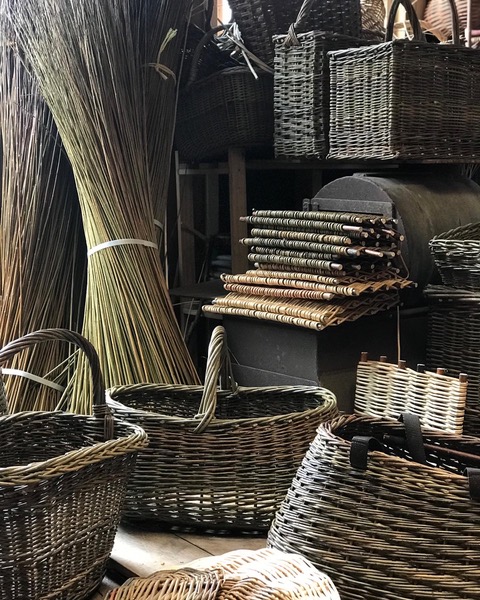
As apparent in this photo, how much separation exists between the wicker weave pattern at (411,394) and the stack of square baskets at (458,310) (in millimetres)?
97

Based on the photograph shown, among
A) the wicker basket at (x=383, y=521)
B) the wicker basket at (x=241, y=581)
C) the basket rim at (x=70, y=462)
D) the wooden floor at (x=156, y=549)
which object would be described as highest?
the basket rim at (x=70, y=462)

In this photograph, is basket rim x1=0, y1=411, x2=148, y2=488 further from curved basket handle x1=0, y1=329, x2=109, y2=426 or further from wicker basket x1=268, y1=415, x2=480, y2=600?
wicker basket x1=268, y1=415, x2=480, y2=600

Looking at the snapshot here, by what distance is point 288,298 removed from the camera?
7.36ft

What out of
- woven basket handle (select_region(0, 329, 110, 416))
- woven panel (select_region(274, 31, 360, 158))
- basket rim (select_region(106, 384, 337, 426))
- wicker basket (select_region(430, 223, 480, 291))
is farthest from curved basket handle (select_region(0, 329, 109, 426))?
woven panel (select_region(274, 31, 360, 158))

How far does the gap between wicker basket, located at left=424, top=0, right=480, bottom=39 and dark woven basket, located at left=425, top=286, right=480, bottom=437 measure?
5.91 ft

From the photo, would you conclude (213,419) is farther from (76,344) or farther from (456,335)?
(456,335)

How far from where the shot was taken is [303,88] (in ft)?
8.08

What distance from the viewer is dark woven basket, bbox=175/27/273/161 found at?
2.64 meters

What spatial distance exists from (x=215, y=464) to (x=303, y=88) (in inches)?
49.1

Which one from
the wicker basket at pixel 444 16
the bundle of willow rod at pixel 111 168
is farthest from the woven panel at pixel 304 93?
the wicker basket at pixel 444 16

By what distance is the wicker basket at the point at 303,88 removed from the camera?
2422 millimetres

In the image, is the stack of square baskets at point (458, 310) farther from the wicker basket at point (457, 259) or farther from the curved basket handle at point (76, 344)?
the curved basket handle at point (76, 344)

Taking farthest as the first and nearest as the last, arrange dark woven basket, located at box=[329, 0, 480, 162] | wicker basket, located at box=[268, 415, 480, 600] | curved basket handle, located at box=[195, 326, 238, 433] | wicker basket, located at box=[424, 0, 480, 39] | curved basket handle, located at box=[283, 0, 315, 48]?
1. wicker basket, located at box=[424, 0, 480, 39]
2. curved basket handle, located at box=[283, 0, 315, 48]
3. dark woven basket, located at box=[329, 0, 480, 162]
4. curved basket handle, located at box=[195, 326, 238, 433]
5. wicker basket, located at box=[268, 415, 480, 600]

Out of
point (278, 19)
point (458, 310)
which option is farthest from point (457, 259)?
point (278, 19)
